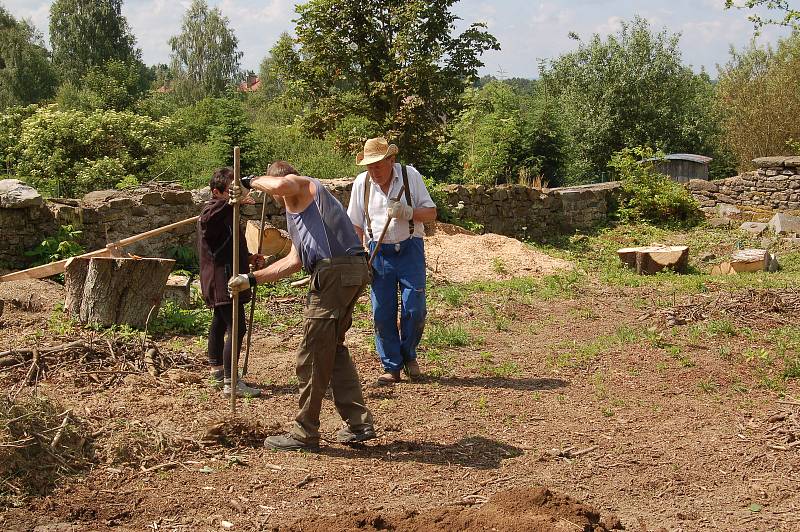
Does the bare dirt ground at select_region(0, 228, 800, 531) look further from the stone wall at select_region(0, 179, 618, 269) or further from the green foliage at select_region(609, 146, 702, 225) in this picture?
the green foliage at select_region(609, 146, 702, 225)

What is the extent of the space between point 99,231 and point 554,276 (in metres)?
5.78

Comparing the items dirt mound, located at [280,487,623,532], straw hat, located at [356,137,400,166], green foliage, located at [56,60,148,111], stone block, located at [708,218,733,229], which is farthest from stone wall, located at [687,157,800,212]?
green foliage, located at [56,60,148,111]

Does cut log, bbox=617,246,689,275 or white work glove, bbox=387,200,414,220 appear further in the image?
cut log, bbox=617,246,689,275

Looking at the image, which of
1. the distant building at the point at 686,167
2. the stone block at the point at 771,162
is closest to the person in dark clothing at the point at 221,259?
the stone block at the point at 771,162

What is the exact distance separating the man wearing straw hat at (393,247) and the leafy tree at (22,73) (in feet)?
139

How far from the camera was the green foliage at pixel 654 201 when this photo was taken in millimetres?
16469

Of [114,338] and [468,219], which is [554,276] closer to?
[468,219]

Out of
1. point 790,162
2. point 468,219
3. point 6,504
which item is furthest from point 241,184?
point 790,162

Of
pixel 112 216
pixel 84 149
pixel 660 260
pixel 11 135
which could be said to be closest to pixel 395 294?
pixel 112 216

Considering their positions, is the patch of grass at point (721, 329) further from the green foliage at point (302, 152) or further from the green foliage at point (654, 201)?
the green foliage at point (654, 201)

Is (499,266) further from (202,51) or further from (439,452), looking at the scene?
(202,51)

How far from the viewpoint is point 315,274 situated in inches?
185

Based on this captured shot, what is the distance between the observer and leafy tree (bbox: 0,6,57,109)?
1709 inches

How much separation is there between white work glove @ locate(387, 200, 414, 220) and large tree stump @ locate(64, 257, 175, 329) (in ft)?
7.67
